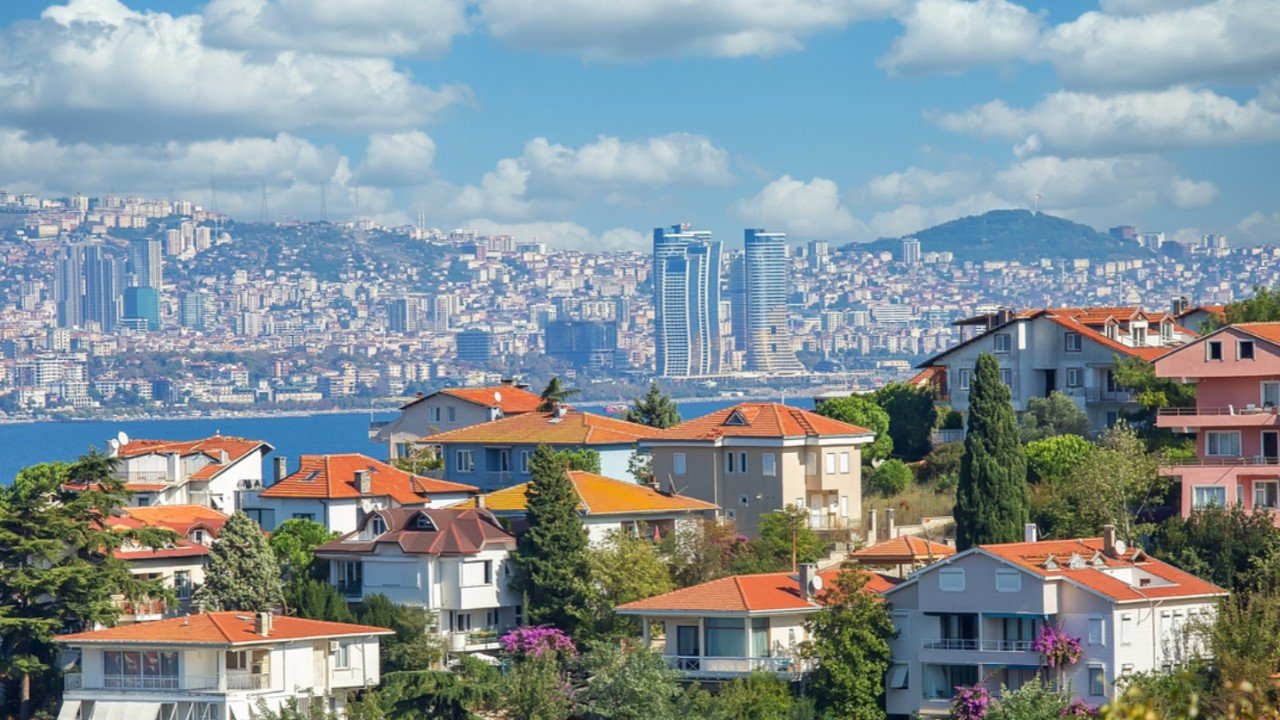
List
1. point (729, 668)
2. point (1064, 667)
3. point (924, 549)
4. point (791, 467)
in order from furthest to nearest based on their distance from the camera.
Answer: point (791, 467), point (924, 549), point (729, 668), point (1064, 667)

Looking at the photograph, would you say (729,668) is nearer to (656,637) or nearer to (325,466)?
(656,637)

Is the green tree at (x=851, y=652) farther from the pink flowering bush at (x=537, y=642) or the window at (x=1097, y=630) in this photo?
the pink flowering bush at (x=537, y=642)

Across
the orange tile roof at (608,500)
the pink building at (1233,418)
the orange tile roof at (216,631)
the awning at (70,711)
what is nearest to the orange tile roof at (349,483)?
the orange tile roof at (608,500)

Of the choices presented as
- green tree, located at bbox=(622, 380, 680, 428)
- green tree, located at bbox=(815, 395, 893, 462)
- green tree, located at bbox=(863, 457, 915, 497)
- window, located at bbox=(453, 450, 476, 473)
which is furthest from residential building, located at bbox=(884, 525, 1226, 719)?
green tree, located at bbox=(622, 380, 680, 428)

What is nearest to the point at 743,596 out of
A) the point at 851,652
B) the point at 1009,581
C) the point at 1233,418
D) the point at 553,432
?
the point at 851,652

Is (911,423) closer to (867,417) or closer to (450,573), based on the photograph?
(867,417)

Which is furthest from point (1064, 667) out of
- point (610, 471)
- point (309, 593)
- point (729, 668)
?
point (610, 471)
